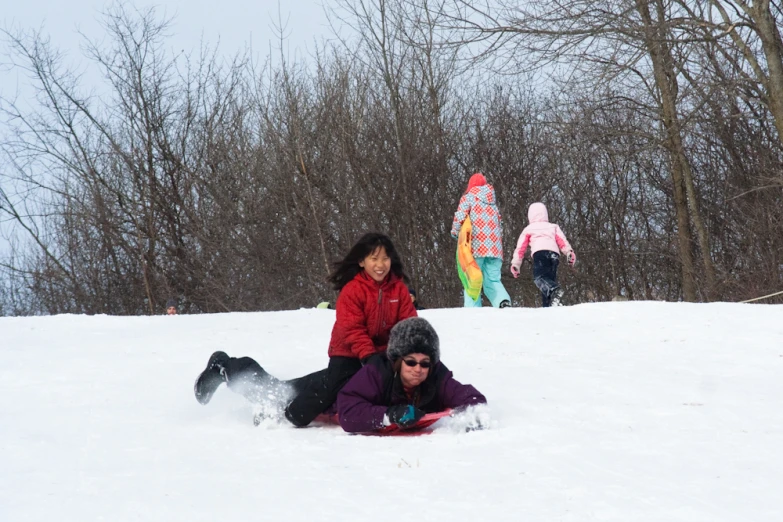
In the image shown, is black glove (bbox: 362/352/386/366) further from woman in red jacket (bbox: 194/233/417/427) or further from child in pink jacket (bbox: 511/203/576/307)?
child in pink jacket (bbox: 511/203/576/307)

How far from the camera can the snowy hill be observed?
311 cm

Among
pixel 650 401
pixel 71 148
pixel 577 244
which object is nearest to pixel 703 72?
pixel 577 244

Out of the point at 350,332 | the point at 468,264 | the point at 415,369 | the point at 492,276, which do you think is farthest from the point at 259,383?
the point at 492,276

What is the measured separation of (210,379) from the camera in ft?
16.8

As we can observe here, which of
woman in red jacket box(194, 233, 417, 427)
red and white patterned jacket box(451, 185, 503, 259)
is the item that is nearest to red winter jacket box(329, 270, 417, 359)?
woman in red jacket box(194, 233, 417, 427)

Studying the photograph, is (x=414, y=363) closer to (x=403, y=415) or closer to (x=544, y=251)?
(x=403, y=415)

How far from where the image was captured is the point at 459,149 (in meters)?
19.5

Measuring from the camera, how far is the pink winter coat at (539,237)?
35.5ft

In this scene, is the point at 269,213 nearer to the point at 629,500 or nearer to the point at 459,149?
the point at 459,149

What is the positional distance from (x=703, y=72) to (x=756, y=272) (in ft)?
12.3

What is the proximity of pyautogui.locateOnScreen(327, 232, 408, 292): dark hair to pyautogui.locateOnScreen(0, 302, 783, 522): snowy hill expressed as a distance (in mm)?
933

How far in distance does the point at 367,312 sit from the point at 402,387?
0.53 metres

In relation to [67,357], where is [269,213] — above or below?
above

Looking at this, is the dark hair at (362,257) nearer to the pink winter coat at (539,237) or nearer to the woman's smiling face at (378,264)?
the woman's smiling face at (378,264)
